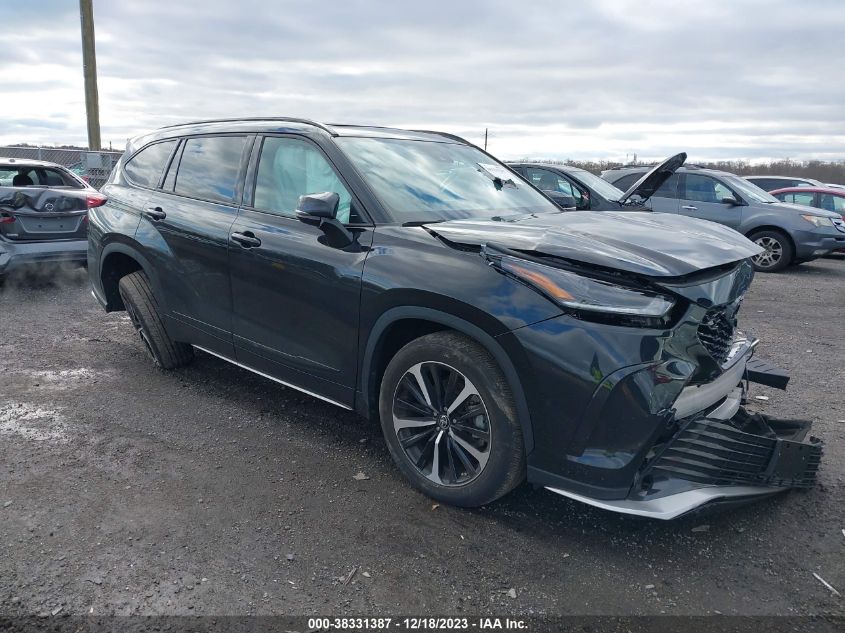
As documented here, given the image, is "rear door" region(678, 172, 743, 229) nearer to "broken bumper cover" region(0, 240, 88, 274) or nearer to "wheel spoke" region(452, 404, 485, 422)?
"broken bumper cover" region(0, 240, 88, 274)

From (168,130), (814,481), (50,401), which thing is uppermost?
(168,130)

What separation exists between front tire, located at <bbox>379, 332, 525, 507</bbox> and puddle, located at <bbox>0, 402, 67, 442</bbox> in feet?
7.03

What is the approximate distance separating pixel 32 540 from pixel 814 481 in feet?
11.8

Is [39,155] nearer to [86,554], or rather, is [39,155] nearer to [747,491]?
[86,554]

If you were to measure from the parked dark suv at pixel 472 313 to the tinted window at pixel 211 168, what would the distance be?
16mm

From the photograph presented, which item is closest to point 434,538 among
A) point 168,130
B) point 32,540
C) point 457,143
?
point 32,540

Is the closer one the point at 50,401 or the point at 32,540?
the point at 32,540

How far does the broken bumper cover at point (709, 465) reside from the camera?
2.70 meters

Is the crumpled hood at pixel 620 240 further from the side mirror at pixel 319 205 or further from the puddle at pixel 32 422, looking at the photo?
the puddle at pixel 32 422

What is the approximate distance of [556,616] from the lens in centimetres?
250

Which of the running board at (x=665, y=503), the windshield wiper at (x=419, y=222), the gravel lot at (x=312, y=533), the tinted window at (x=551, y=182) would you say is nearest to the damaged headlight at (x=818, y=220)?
the tinted window at (x=551, y=182)

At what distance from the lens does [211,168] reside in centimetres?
445

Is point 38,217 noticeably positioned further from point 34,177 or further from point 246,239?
point 246,239

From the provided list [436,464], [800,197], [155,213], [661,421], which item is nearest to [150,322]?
[155,213]
